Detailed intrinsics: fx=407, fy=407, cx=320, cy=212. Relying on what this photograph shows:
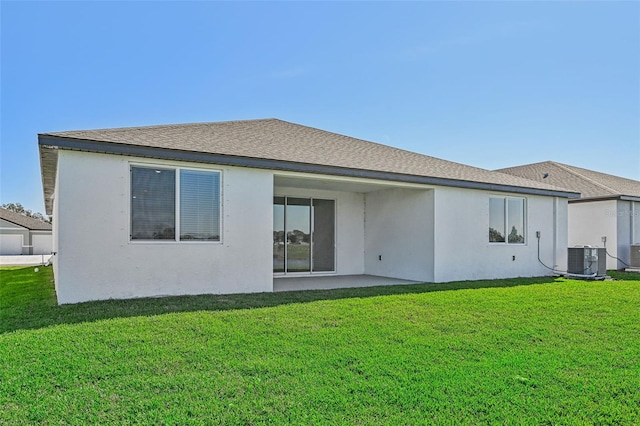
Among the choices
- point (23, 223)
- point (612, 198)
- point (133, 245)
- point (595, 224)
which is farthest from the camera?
point (23, 223)

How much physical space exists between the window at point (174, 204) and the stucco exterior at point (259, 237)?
17 cm

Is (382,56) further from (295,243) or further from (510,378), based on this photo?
(510,378)

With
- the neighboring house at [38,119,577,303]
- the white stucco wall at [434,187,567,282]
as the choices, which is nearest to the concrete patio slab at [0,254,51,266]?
the neighboring house at [38,119,577,303]

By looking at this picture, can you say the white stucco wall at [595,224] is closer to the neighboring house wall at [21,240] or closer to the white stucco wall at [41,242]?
the white stucco wall at [41,242]

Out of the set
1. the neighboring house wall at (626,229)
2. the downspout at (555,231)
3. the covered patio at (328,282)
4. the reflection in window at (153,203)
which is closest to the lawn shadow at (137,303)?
the covered patio at (328,282)

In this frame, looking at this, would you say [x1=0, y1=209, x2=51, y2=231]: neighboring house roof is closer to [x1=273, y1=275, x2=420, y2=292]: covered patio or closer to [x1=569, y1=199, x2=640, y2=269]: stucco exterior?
[x1=273, y1=275, x2=420, y2=292]: covered patio

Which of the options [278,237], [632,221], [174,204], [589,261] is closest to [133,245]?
[174,204]

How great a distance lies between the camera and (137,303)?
7.55 m

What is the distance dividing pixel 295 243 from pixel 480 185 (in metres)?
5.99

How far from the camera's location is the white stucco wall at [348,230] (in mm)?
13523

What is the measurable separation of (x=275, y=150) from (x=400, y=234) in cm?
503

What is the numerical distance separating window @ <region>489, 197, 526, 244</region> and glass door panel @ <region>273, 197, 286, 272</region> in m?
6.60

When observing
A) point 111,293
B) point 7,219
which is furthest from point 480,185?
point 7,219

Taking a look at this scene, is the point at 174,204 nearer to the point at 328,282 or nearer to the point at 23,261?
the point at 328,282
